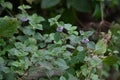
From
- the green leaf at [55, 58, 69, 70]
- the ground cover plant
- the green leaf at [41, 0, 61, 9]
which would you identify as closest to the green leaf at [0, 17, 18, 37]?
the ground cover plant

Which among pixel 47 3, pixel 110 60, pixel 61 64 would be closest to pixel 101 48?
pixel 110 60

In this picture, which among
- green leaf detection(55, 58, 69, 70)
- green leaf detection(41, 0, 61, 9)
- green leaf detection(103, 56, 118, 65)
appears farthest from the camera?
green leaf detection(41, 0, 61, 9)

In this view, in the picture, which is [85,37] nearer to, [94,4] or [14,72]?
[14,72]

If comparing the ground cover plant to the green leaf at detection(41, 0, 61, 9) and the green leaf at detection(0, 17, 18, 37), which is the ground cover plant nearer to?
the green leaf at detection(0, 17, 18, 37)

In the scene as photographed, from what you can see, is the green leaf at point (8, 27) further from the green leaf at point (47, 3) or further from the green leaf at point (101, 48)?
the green leaf at point (47, 3)

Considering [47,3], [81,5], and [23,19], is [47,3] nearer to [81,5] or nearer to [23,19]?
[81,5]

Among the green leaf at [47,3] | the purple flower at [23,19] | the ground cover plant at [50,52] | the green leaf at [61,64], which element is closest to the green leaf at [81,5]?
the green leaf at [47,3]

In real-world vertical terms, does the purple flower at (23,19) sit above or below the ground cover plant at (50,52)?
A: above

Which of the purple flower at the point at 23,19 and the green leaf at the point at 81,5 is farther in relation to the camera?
the green leaf at the point at 81,5

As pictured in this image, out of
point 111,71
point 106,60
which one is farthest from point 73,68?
point 111,71
